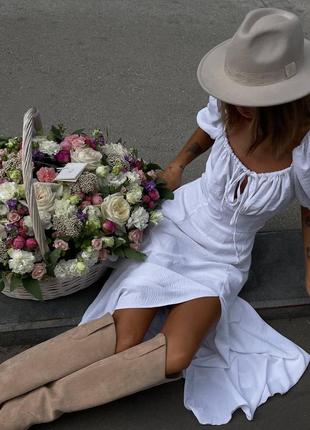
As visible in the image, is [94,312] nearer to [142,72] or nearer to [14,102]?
[14,102]

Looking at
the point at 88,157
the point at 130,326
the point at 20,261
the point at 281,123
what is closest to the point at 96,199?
the point at 88,157

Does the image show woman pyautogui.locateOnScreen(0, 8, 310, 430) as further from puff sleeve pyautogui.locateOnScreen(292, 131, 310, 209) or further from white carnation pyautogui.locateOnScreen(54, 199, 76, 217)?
white carnation pyautogui.locateOnScreen(54, 199, 76, 217)

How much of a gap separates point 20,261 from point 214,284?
0.77 meters

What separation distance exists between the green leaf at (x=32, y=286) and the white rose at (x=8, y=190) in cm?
33

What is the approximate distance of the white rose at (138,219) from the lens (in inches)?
84.1

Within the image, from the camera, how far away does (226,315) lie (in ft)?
7.12

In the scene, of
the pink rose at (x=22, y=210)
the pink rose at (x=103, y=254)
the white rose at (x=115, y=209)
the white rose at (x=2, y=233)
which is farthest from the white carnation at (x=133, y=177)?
the white rose at (x=2, y=233)

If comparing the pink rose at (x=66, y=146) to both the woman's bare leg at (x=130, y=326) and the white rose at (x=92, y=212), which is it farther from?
the woman's bare leg at (x=130, y=326)

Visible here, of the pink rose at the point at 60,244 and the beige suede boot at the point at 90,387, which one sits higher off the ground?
the pink rose at the point at 60,244

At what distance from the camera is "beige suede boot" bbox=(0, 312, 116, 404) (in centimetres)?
192

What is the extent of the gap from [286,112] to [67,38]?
3.26m

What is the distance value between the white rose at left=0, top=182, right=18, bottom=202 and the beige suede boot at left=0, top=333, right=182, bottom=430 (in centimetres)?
71

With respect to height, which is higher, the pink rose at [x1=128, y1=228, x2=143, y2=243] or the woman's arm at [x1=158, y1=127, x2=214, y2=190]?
the woman's arm at [x1=158, y1=127, x2=214, y2=190]

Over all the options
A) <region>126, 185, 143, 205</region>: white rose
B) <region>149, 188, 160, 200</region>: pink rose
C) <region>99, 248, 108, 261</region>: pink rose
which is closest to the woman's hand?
<region>149, 188, 160, 200</region>: pink rose
